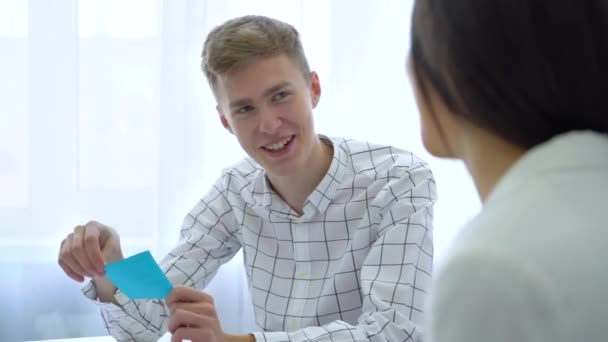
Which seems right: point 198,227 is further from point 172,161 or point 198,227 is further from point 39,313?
point 39,313

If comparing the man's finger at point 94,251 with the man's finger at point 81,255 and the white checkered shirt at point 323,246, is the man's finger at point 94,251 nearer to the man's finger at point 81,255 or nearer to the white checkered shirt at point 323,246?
the man's finger at point 81,255

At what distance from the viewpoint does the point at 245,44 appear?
152 cm

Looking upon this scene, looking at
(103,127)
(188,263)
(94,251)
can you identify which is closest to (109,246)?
(94,251)

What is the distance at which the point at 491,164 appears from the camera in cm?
63

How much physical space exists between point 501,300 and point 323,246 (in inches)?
42.0

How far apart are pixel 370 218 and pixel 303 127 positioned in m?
0.23

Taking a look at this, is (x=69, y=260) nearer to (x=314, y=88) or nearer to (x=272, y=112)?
(x=272, y=112)

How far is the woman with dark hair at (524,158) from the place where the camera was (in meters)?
0.50

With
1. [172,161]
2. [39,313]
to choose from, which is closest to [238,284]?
[172,161]

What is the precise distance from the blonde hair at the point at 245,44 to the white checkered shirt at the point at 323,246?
0.80 ft

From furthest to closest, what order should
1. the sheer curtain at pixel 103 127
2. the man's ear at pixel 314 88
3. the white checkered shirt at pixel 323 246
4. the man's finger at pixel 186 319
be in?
the sheer curtain at pixel 103 127
the man's ear at pixel 314 88
the white checkered shirt at pixel 323 246
the man's finger at pixel 186 319

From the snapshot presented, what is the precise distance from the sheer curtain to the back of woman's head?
156cm

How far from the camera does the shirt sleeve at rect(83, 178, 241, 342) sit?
154 centimetres

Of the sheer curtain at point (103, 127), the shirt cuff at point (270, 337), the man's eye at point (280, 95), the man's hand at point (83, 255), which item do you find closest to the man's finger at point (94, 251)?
the man's hand at point (83, 255)
